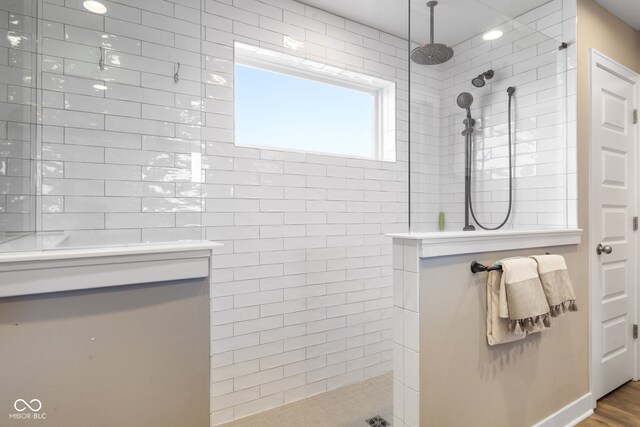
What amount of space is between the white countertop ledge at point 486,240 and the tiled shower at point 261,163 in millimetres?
96

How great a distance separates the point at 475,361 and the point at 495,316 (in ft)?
0.75

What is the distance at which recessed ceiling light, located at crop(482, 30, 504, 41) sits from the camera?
5.84 feet

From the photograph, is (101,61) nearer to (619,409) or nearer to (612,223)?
(612,223)

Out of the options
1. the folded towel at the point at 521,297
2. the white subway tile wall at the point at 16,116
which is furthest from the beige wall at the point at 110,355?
the folded towel at the point at 521,297

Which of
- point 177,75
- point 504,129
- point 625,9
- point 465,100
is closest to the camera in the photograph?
point 177,75

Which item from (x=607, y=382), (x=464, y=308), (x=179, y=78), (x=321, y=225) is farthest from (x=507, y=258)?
(x=179, y=78)

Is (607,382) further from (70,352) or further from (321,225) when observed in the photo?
(70,352)

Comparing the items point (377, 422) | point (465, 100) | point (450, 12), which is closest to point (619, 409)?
point (377, 422)

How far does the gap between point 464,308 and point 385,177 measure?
4.58 ft

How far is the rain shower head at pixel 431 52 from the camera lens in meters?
1.61

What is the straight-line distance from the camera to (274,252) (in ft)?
7.48

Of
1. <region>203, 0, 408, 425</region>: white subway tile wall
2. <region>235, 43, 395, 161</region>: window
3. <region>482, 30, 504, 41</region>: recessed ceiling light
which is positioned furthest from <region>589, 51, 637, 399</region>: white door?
<region>235, 43, 395, 161</region>: window

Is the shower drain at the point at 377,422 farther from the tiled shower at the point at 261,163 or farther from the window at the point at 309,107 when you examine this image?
the window at the point at 309,107

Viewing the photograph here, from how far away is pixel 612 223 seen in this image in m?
2.39
